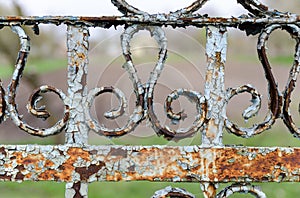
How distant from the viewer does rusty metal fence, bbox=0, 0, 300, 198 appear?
878mm

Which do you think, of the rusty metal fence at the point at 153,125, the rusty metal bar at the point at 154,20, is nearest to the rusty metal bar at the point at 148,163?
the rusty metal fence at the point at 153,125

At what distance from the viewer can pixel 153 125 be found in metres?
0.88

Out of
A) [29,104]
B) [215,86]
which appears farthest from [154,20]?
[29,104]

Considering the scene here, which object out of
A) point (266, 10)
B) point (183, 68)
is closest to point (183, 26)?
point (266, 10)

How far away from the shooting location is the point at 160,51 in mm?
899

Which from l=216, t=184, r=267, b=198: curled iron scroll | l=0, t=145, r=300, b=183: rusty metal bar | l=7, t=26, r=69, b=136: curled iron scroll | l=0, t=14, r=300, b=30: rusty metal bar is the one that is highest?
l=0, t=14, r=300, b=30: rusty metal bar

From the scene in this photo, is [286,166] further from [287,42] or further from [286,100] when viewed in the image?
[287,42]

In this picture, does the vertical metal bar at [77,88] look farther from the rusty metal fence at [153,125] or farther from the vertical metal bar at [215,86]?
the vertical metal bar at [215,86]

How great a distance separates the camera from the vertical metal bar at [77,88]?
0.89m

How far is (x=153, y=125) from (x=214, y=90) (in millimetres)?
139

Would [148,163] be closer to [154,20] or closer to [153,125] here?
[153,125]

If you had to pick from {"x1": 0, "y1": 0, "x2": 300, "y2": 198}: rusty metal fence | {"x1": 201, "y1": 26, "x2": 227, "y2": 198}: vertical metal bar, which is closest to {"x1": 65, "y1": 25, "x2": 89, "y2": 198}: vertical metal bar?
{"x1": 0, "y1": 0, "x2": 300, "y2": 198}: rusty metal fence

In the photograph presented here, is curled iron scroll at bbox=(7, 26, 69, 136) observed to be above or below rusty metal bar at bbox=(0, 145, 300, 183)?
above

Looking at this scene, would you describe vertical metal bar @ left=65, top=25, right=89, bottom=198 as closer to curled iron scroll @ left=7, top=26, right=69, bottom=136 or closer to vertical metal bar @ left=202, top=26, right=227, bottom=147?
curled iron scroll @ left=7, top=26, right=69, bottom=136
